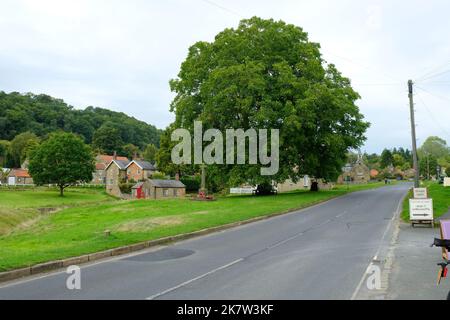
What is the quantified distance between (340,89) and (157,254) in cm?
3386

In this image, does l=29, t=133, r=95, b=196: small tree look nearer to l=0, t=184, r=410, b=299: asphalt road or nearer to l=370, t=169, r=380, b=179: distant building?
l=0, t=184, r=410, b=299: asphalt road

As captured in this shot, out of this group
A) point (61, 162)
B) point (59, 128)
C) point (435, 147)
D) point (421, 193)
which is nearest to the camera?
point (421, 193)

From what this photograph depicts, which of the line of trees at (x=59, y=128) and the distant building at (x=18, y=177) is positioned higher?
the line of trees at (x=59, y=128)

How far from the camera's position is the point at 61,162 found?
73.9 meters

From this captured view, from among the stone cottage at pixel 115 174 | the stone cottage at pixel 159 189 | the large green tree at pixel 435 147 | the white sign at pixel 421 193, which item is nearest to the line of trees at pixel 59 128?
the stone cottage at pixel 115 174

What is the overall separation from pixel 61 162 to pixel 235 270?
68.8m

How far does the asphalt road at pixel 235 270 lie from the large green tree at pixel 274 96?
22.2 metres

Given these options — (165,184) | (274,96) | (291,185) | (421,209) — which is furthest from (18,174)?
(421,209)

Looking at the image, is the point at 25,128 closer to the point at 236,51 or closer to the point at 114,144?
the point at 114,144

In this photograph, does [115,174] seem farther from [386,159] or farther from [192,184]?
[386,159]

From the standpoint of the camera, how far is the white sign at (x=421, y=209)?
2030 centimetres

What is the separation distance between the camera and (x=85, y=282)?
9.64 meters

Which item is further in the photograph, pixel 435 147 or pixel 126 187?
pixel 435 147

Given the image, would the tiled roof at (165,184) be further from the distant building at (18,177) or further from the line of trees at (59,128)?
the distant building at (18,177)
